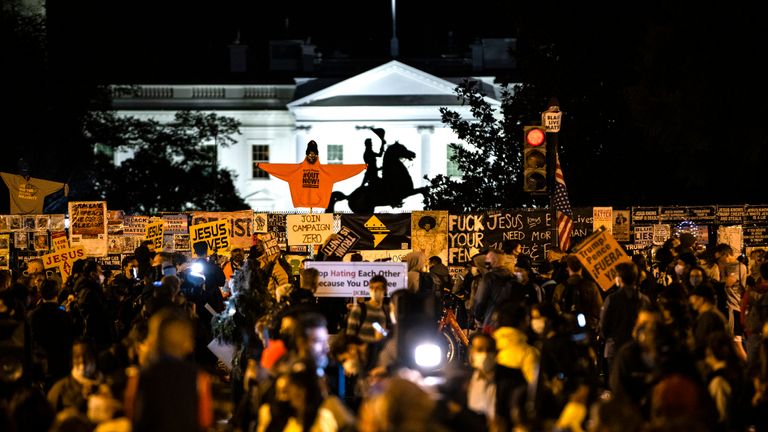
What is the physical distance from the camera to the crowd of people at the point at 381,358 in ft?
23.0

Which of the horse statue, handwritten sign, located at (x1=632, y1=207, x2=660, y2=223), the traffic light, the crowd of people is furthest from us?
the horse statue

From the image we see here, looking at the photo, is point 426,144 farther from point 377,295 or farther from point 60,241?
point 377,295

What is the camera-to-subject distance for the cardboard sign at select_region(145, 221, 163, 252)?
20.8 metres

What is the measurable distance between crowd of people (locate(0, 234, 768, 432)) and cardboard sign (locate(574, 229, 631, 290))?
16cm

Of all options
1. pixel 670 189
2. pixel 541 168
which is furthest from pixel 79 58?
pixel 541 168

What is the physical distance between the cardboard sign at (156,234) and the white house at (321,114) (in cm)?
4176

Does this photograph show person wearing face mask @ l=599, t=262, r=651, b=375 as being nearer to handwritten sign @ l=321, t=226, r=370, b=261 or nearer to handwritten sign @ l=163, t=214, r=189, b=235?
handwritten sign @ l=321, t=226, r=370, b=261

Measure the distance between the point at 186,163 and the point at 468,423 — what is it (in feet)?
178

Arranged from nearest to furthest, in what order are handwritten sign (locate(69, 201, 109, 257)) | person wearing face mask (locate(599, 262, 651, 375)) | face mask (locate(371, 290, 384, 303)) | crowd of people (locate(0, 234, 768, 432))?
crowd of people (locate(0, 234, 768, 432)), face mask (locate(371, 290, 384, 303)), person wearing face mask (locate(599, 262, 651, 375)), handwritten sign (locate(69, 201, 109, 257))

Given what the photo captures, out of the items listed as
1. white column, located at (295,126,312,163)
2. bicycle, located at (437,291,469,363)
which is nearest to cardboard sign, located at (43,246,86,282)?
bicycle, located at (437,291,469,363)

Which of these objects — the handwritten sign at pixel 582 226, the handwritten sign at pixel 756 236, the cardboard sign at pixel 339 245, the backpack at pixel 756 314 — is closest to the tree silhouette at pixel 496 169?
the handwritten sign at pixel 756 236

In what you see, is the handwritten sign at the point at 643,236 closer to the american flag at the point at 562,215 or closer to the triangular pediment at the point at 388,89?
the american flag at the point at 562,215

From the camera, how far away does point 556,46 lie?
115 ft

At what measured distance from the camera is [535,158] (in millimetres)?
15414
